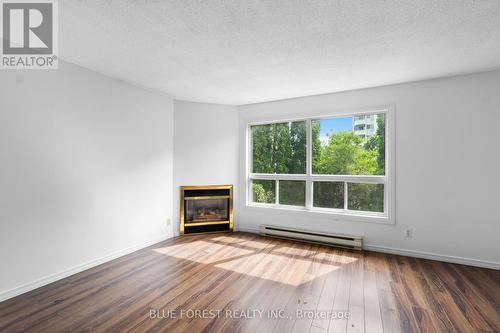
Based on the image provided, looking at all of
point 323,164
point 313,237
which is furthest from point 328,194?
point 313,237

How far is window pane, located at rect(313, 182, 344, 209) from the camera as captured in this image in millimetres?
3812

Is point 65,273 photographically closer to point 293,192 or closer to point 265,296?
point 265,296

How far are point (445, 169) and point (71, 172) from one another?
15.5ft

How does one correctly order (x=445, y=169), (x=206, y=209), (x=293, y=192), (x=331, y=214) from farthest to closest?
(x=206, y=209) → (x=293, y=192) → (x=331, y=214) → (x=445, y=169)

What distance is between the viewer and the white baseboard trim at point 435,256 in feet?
9.45

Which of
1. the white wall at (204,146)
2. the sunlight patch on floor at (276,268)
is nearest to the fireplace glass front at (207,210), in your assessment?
the white wall at (204,146)

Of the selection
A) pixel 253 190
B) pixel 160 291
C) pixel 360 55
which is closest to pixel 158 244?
pixel 160 291

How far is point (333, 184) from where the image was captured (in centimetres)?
387

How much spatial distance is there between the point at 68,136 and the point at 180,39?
68.3 inches

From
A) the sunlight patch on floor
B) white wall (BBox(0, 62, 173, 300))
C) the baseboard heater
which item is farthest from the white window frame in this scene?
white wall (BBox(0, 62, 173, 300))

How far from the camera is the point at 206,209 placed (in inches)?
176

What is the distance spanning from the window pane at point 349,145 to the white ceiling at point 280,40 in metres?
0.71

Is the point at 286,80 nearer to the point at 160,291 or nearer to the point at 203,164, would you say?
the point at 203,164

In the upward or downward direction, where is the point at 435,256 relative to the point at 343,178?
downward
